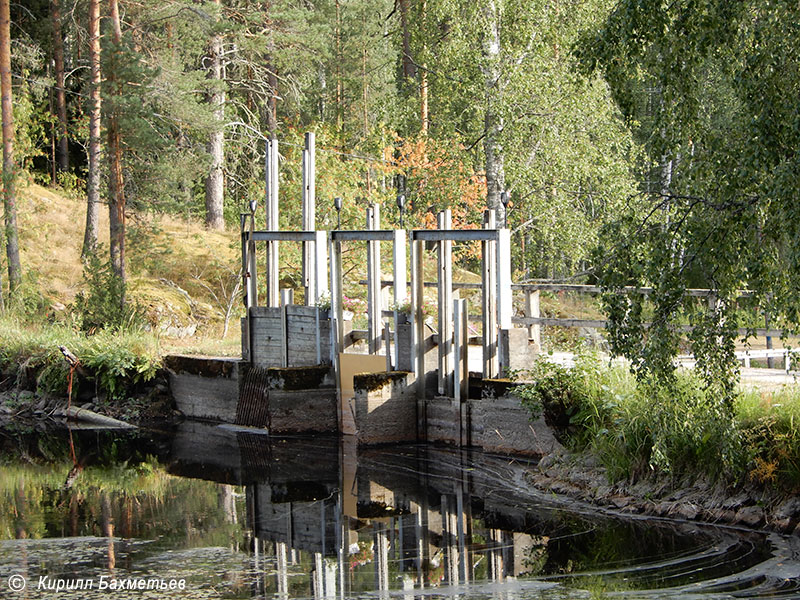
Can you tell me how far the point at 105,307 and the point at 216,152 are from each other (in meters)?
9.35

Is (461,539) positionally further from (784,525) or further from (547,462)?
(784,525)

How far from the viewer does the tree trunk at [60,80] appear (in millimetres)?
29406

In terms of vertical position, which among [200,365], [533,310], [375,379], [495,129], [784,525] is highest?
[495,129]

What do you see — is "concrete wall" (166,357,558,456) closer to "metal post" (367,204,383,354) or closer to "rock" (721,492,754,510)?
"metal post" (367,204,383,354)

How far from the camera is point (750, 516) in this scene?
973 centimetres

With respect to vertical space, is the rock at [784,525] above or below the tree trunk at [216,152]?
below

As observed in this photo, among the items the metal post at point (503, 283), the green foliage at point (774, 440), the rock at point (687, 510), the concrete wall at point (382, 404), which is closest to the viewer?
the green foliage at point (774, 440)

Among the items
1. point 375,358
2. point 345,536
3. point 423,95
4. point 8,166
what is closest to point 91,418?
point 375,358

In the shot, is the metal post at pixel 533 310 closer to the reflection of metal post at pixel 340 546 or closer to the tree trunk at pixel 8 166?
the reflection of metal post at pixel 340 546

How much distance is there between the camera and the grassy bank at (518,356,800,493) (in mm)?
9516

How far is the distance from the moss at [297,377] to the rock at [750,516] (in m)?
7.49

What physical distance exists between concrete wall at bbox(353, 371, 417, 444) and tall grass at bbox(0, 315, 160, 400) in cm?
506

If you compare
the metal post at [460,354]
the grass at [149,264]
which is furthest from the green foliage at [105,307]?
the metal post at [460,354]

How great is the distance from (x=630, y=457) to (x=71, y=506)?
6270mm
